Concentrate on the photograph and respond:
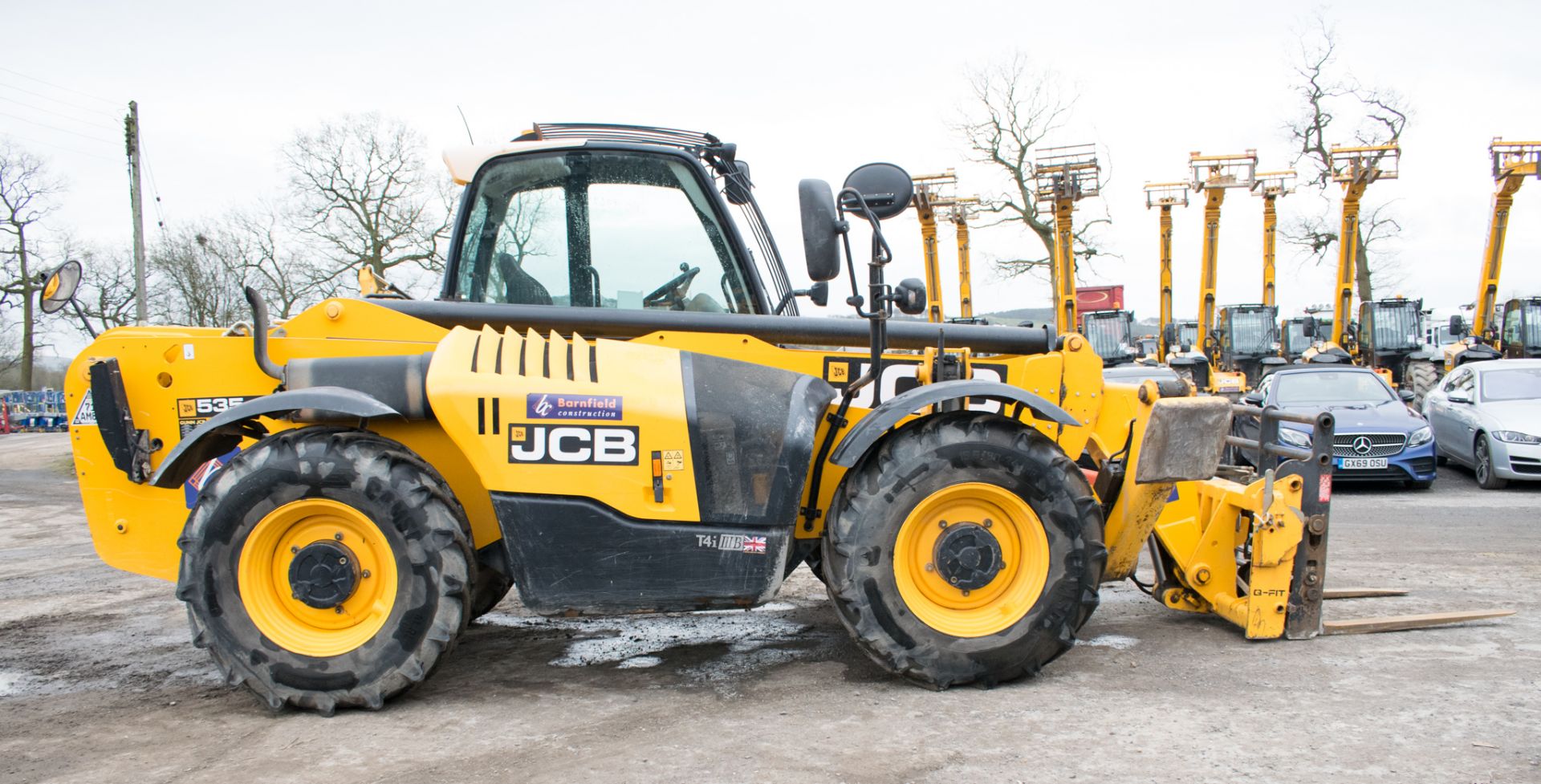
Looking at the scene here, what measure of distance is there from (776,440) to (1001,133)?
34176 millimetres

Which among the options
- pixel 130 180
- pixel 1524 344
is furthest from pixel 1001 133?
pixel 130 180

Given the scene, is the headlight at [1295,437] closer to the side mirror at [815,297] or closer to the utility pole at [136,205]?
the side mirror at [815,297]

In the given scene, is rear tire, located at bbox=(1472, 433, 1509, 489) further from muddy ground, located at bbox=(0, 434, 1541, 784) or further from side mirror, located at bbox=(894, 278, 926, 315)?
side mirror, located at bbox=(894, 278, 926, 315)

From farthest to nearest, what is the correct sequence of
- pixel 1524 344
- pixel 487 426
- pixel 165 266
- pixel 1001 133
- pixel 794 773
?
1. pixel 1001 133
2. pixel 165 266
3. pixel 1524 344
4. pixel 487 426
5. pixel 794 773

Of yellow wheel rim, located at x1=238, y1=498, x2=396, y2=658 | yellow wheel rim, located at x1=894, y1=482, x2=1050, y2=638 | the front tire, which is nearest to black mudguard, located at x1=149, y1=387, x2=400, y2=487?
the front tire

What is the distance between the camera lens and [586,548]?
13.3 ft

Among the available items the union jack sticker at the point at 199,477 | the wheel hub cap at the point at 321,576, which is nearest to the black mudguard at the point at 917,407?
the wheel hub cap at the point at 321,576

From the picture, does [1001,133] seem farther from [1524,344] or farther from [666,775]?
[666,775]

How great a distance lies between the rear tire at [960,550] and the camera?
13.4 feet

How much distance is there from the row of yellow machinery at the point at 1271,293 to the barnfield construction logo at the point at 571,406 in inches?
600

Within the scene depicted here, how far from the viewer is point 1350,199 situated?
71.3 feet

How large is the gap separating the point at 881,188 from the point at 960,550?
1449 mm

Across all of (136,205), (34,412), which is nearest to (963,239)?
(136,205)

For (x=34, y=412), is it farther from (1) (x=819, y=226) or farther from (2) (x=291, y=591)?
(1) (x=819, y=226)
